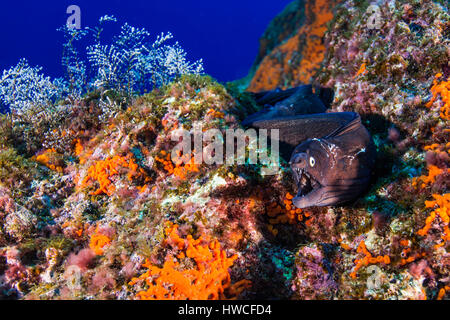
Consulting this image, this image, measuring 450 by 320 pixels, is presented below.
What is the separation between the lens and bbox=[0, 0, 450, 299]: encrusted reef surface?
2813mm

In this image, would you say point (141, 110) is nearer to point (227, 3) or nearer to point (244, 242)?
point (244, 242)

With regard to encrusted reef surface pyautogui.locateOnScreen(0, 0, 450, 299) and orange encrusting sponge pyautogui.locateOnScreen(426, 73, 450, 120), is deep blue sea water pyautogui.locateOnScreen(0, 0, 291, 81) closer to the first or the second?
encrusted reef surface pyautogui.locateOnScreen(0, 0, 450, 299)

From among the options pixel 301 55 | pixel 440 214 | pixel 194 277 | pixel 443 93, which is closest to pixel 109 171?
pixel 194 277

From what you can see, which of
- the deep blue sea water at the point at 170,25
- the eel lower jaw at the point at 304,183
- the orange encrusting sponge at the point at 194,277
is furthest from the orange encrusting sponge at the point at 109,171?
the deep blue sea water at the point at 170,25

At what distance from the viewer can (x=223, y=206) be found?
10.9 feet

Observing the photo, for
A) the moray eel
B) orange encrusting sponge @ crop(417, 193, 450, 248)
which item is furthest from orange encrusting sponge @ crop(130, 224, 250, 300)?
orange encrusting sponge @ crop(417, 193, 450, 248)

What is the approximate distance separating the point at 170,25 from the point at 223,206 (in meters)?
171

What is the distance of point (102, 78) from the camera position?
20.3ft

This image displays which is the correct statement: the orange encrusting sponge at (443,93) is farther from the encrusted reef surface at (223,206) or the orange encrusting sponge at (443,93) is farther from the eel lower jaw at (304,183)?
the eel lower jaw at (304,183)

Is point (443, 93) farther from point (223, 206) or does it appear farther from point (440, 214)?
point (223, 206)

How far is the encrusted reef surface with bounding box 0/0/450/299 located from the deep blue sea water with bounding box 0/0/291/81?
58.6 meters

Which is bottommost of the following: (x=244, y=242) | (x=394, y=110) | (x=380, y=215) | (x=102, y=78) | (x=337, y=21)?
(x=244, y=242)

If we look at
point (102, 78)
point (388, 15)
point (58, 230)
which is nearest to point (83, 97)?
point (102, 78)
